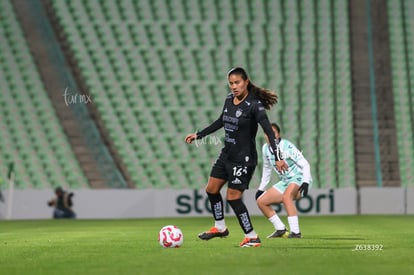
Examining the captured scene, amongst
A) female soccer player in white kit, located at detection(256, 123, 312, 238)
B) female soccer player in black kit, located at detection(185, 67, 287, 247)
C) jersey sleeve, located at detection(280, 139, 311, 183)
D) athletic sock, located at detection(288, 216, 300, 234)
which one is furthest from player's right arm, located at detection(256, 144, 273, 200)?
female soccer player in black kit, located at detection(185, 67, 287, 247)

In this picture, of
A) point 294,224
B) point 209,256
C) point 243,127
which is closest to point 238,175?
point 243,127

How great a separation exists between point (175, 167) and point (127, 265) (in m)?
16.2

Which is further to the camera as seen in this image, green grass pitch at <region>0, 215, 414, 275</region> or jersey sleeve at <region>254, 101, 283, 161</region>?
jersey sleeve at <region>254, 101, 283, 161</region>

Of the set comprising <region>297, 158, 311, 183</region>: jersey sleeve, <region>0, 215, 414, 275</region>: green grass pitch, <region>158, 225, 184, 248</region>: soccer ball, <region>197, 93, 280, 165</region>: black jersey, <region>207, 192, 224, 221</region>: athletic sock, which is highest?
<region>197, 93, 280, 165</region>: black jersey

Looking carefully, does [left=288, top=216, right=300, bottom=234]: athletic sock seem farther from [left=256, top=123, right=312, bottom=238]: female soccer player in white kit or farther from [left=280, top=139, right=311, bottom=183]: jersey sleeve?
[left=280, top=139, right=311, bottom=183]: jersey sleeve

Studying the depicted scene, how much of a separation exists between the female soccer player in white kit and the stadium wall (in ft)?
30.1

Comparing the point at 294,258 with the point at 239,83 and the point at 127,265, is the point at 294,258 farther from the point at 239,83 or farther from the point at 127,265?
the point at 239,83

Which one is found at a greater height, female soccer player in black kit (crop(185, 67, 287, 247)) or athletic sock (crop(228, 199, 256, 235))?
female soccer player in black kit (crop(185, 67, 287, 247))

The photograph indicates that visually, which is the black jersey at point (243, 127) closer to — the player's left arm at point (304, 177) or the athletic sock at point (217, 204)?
the athletic sock at point (217, 204)

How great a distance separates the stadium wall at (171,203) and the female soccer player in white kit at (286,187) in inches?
362

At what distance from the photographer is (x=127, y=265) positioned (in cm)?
752

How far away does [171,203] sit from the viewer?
2162cm

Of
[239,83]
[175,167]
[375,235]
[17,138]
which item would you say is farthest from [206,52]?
[239,83]

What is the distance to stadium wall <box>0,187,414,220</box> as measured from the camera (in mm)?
20938
